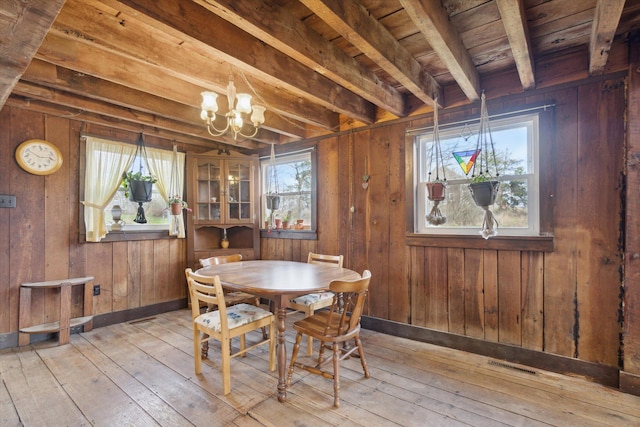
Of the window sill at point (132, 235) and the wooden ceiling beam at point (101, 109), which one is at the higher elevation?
the wooden ceiling beam at point (101, 109)

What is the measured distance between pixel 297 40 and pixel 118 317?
3.49 metres

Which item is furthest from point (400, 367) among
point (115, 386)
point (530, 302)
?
point (115, 386)

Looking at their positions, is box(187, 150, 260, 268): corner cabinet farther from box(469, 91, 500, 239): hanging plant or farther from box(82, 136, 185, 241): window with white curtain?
box(469, 91, 500, 239): hanging plant

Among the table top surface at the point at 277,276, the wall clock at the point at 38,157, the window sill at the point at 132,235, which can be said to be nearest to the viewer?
the table top surface at the point at 277,276

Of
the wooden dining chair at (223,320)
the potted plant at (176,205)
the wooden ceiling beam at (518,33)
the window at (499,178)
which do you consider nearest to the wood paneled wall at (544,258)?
the window at (499,178)

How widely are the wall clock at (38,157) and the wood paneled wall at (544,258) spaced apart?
3133 mm

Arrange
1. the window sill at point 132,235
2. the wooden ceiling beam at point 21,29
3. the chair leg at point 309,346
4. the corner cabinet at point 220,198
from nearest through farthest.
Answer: the wooden ceiling beam at point 21,29, the chair leg at point 309,346, the window sill at point 132,235, the corner cabinet at point 220,198

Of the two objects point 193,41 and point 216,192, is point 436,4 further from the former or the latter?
point 216,192

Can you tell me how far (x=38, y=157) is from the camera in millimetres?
2939

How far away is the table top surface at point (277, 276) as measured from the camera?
1994mm

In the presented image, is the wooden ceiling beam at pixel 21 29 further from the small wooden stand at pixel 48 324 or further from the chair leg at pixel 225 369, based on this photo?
the small wooden stand at pixel 48 324

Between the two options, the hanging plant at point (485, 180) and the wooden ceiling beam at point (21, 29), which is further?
the hanging plant at point (485, 180)

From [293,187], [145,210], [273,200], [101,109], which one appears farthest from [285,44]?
[145,210]

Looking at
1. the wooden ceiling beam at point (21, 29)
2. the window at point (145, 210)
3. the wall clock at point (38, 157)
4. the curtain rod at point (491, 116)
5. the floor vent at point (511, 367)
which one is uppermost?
the curtain rod at point (491, 116)
